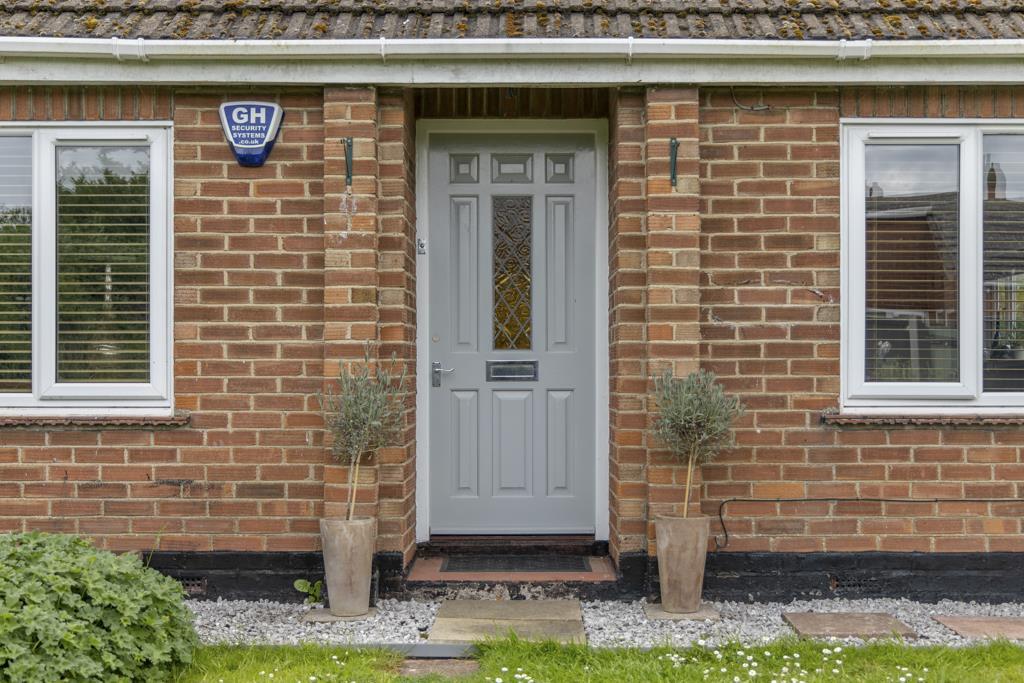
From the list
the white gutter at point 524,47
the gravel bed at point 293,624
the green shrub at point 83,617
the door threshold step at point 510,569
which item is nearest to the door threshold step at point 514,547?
the door threshold step at point 510,569

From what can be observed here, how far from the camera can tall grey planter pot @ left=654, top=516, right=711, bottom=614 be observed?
453 centimetres

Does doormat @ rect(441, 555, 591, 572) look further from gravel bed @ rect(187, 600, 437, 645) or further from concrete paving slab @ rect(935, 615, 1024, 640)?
concrete paving slab @ rect(935, 615, 1024, 640)

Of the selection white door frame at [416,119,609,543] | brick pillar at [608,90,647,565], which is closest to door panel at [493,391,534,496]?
white door frame at [416,119,609,543]

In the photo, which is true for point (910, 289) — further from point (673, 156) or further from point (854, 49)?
point (673, 156)

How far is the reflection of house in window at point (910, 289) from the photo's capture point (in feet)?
16.2

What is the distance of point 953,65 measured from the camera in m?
4.76

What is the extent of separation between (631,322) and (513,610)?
5.36 feet

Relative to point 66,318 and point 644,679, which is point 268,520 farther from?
point 644,679

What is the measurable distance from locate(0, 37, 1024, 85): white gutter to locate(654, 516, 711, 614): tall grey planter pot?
2298mm

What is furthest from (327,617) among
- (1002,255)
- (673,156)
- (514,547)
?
(1002,255)

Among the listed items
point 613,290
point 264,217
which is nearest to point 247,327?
point 264,217

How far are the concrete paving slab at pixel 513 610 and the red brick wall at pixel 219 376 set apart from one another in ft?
2.85

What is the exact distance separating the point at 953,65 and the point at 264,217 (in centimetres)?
375

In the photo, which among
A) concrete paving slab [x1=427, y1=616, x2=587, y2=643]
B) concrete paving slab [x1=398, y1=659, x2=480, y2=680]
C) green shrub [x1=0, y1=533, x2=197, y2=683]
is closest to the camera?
green shrub [x1=0, y1=533, x2=197, y2=683]
